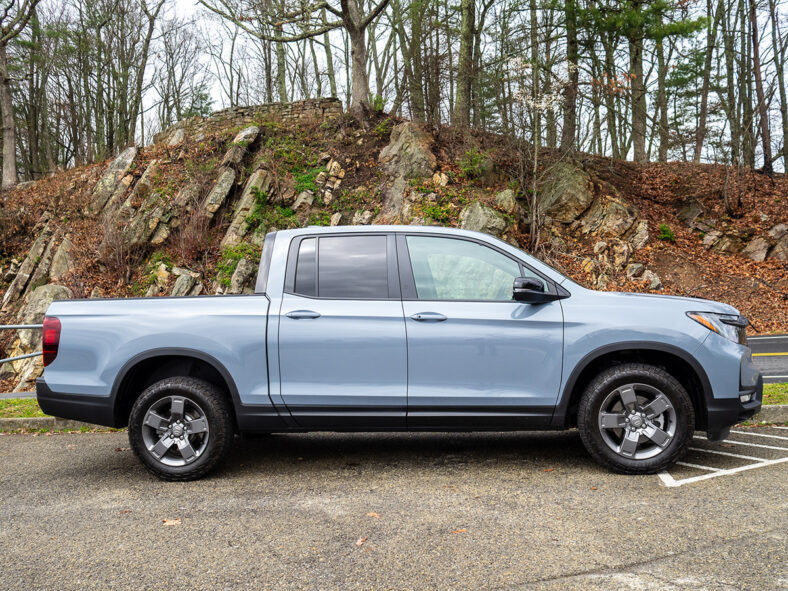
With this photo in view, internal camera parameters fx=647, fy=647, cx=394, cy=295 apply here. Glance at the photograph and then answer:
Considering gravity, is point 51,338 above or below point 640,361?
above

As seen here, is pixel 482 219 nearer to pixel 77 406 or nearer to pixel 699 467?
pixel 699 467

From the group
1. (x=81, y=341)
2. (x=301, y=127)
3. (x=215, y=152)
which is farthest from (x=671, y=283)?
(x=81, y=341)

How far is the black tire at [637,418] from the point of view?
16.0 ft

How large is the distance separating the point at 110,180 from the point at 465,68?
449 inches

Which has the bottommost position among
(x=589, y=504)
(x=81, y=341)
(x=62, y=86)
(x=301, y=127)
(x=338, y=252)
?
(x=589, y=504)

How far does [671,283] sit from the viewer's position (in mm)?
16469

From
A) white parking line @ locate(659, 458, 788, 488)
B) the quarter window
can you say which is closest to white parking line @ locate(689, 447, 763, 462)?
white parking line @ locate(659, 458, 788, 488)

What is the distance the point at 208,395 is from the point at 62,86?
111 feet

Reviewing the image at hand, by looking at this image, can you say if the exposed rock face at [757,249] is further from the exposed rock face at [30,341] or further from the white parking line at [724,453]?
the exposed rock face at [30,341]

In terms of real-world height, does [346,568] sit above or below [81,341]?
below

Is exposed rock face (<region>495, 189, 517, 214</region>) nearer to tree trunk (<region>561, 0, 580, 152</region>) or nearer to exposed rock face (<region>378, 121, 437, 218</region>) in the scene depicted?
exposed rock face (<region>378, 121, 437, 218</region>)

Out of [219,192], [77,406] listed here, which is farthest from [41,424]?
[219,192]

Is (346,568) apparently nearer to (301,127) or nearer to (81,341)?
(81,341)

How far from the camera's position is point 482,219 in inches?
639
